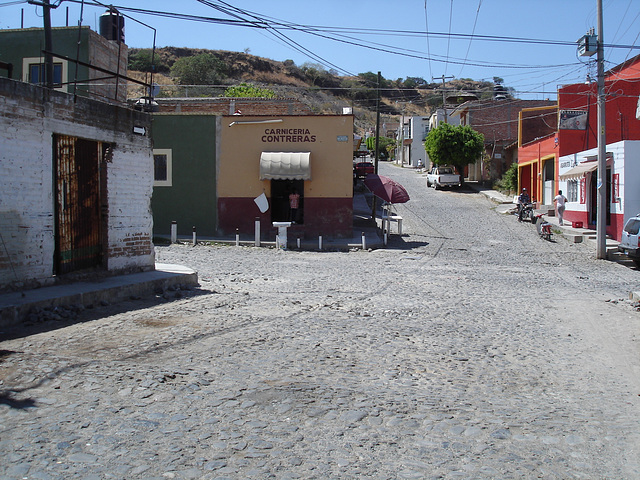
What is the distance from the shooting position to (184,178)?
2578cm

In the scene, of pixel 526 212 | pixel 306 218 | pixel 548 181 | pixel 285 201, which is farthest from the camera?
pixel 548 181

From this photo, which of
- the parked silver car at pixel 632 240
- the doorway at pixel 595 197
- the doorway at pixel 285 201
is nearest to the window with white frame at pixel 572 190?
the doorway at pixel 595 197

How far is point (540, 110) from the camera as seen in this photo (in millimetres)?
39375

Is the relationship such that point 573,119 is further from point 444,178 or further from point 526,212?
point 444,178

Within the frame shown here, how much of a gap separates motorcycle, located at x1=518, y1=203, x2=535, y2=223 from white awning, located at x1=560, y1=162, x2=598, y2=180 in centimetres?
220

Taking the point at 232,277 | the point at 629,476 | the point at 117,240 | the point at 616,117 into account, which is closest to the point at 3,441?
the point at 629,476

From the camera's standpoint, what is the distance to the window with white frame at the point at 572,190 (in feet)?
92.6

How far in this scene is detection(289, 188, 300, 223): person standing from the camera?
25141 millimetres

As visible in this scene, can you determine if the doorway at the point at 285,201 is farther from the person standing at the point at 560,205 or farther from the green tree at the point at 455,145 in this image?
the green tree at the point at 455,145

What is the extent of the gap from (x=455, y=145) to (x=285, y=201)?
22.6 m

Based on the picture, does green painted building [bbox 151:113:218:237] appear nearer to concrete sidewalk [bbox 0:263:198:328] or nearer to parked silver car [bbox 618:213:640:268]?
concrete sidewalk [bbox 0:263:198:328]

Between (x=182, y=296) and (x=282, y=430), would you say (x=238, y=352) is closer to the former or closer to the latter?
(x=282, y=430)

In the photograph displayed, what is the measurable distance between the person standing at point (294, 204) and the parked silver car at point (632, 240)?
12.5 metres

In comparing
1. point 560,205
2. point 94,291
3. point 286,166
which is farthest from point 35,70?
point 560,205
